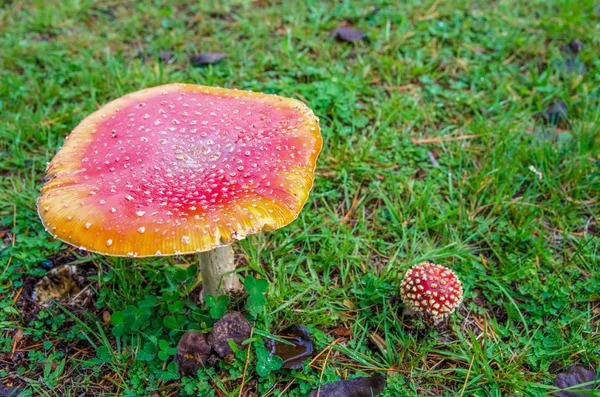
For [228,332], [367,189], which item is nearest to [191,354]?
[228,332]

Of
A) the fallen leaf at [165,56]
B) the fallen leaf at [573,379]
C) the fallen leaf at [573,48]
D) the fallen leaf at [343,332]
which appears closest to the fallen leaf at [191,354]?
the fallen leaf at [343,332]

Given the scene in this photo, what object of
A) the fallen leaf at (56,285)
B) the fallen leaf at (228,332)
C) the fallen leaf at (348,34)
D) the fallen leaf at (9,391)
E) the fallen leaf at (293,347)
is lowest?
the fallen leaf at (9,391)

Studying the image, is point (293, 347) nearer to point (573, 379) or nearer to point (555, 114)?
point (573, 379)

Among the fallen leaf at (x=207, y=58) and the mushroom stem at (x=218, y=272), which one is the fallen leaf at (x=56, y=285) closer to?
the mushroom stem at (x=218, y=272)

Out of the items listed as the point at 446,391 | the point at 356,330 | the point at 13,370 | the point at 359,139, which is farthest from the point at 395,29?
the point at 13,370

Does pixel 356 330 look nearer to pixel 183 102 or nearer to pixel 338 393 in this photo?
pixel 338 393

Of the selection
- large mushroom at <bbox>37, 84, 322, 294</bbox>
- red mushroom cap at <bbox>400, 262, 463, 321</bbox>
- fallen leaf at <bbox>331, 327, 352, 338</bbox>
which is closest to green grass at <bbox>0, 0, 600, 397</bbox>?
fallen leaf at <bbox>331, 327, 352, 338</bbox>
